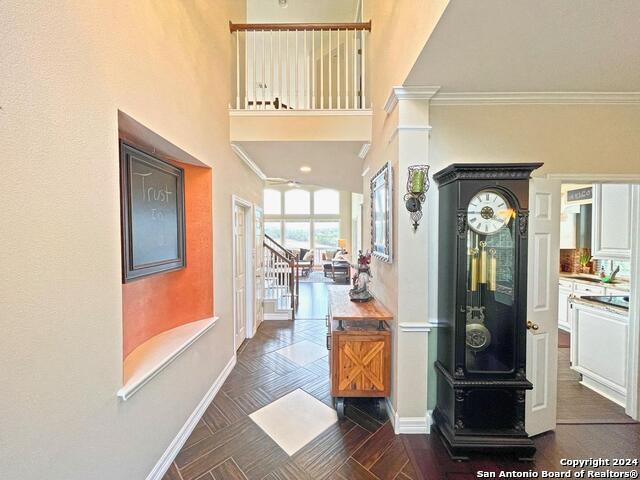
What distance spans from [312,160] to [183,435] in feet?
11.1

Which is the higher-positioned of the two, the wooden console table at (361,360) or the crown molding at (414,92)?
the crown molding at (414,92)

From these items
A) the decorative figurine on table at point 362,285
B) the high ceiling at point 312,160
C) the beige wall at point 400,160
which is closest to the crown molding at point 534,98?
the beige wall at point 400,160

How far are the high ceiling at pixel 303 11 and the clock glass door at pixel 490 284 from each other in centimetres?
498

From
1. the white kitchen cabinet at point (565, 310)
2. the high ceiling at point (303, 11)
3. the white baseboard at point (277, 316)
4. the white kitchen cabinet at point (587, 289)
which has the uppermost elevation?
the high ceiling at point (303, 11)

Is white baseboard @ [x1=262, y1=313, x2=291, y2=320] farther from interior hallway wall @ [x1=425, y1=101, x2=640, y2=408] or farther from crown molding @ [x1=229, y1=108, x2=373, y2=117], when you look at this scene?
crown molding @ [x1=229, y1=108, x2=373, y2=117]

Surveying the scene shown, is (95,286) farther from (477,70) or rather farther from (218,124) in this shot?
(477,70)

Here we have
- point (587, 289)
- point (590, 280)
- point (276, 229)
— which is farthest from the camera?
point (276, 229)

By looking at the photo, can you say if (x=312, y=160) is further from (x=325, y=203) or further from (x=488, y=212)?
(x=325, y=203)

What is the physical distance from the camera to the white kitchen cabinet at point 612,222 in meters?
2.62

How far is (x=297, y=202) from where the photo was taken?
12109 millimetres

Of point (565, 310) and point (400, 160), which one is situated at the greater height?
point (400, 160)

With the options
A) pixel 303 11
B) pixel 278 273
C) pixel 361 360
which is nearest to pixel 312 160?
pixel 278 273

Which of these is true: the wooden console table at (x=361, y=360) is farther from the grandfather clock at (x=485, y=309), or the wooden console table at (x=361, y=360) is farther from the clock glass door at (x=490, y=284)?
the clock glass door at (x=490, y=284)

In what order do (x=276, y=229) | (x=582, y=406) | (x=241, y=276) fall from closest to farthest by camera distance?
(x=582, y=406) < (x=241, y=276) < (x=276, y=229)
